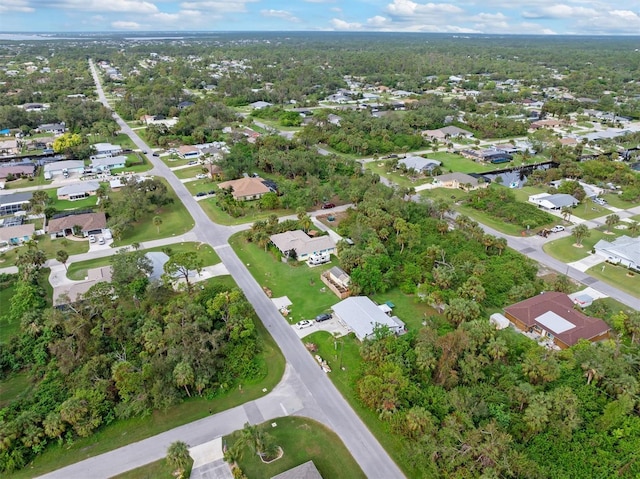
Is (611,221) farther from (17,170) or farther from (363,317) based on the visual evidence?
(17,170)

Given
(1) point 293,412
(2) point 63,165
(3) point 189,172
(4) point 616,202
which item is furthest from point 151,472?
(4) point 616,202

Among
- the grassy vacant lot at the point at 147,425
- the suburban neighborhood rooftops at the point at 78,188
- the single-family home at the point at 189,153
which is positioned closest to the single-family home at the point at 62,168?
the suburban neighborhood rooftops at the point at 78,188

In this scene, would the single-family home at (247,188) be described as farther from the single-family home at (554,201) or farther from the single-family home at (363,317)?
the single-family home at (554,201)

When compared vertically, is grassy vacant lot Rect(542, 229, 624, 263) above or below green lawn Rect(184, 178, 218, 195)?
above

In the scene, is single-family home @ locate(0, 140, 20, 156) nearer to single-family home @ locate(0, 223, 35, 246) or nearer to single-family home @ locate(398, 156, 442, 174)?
single-family home @ locate(0, 223, 35, 246)

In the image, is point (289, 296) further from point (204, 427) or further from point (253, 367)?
point (204, 427)

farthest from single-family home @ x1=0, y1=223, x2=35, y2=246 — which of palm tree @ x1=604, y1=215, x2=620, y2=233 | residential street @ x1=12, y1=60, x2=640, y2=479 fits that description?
palm tree @ x1=604, y1=215, x2=620, y2=233
